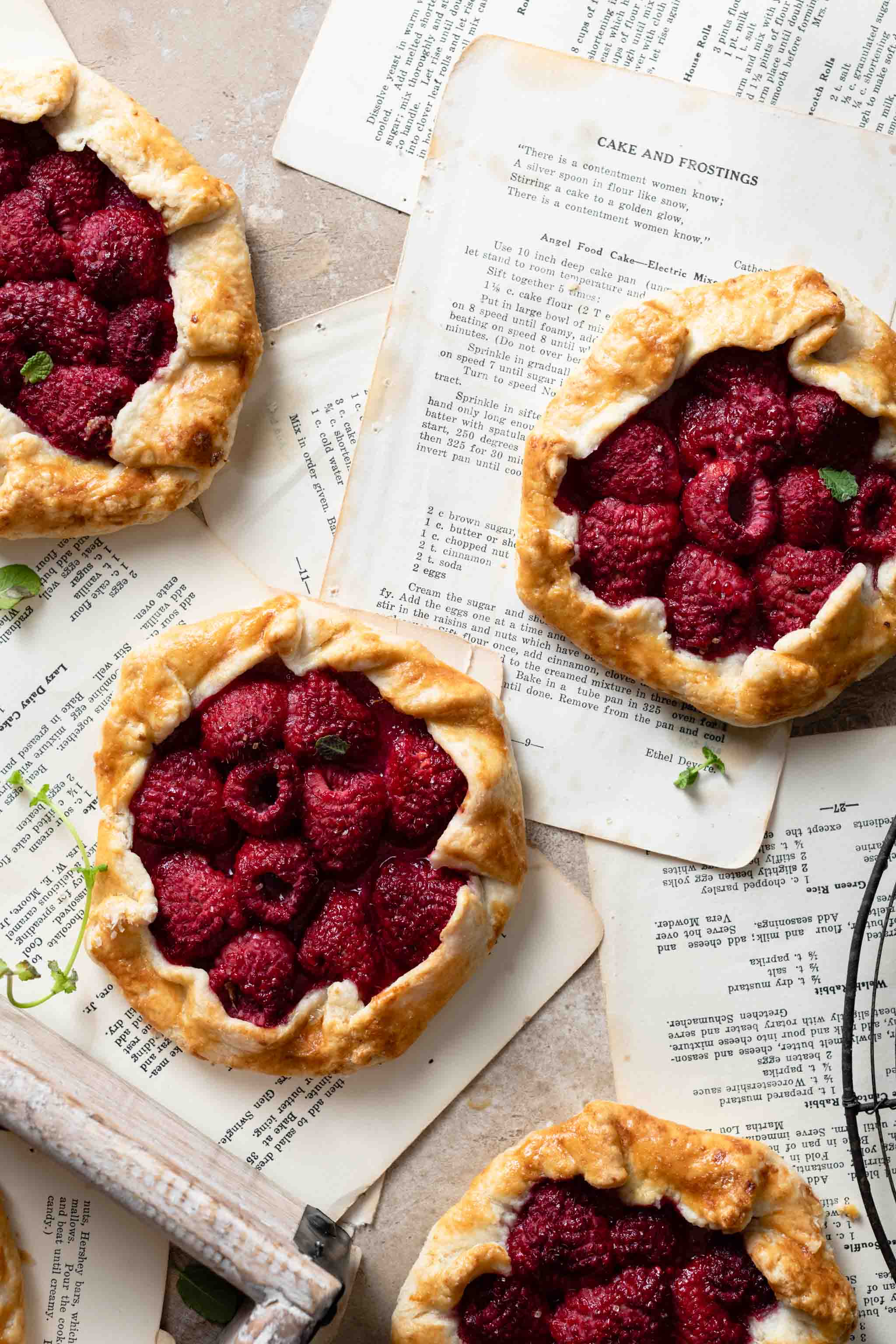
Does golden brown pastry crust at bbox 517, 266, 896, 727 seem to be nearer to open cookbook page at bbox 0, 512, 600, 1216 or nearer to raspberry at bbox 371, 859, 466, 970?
open cookbook page at bbox 0, 512, 600, 1216

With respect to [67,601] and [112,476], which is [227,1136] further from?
[112,476]

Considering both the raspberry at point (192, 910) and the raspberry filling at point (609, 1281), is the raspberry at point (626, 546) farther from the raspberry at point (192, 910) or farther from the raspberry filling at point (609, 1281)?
the raspberry filling at point (609, 1281)

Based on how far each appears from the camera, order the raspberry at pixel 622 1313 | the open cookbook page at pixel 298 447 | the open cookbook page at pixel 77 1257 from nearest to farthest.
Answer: the raspberry at pixel 622 1313 < the open cookbook page at pixel 77 1257 < the open cookbook page at pixel 298 447

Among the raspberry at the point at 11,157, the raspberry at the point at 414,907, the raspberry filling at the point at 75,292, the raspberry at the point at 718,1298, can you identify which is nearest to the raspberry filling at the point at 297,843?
the raspberry at the point at 414,907

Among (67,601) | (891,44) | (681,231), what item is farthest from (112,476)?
(891,44)

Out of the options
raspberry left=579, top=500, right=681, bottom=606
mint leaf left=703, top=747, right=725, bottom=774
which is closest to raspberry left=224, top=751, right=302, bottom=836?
raspberry left=579, top=500, right=681, bottom=606

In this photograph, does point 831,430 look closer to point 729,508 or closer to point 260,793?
point 729,508
